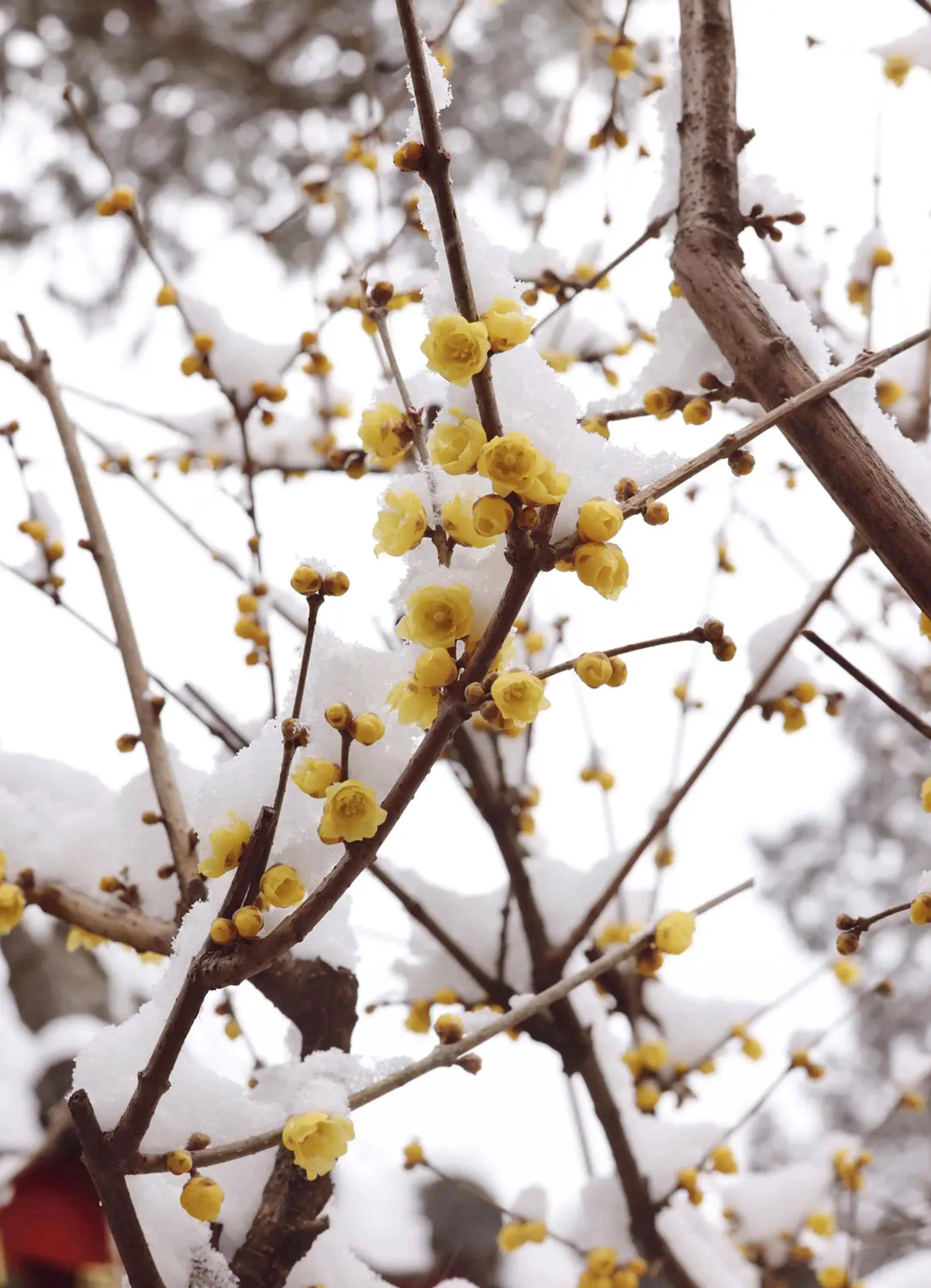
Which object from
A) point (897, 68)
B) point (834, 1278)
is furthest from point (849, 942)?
point (897, 68)

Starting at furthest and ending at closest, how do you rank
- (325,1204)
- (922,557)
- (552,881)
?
(552,881), (325,1204), (922,557)

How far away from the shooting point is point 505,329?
22.0 inches

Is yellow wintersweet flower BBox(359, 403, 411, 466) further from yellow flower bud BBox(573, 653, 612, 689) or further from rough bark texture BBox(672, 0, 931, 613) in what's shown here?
rough bark texture BBox(672, 0, 931, 613)

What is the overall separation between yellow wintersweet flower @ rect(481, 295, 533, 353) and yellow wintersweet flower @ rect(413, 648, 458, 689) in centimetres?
17

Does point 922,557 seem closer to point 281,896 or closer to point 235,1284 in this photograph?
point 281,896

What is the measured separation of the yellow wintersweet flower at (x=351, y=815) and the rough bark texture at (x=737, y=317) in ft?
1.44

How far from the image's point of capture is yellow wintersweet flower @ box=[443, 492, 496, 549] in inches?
23.7

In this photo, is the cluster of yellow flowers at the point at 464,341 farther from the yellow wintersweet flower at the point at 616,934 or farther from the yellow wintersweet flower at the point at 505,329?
the yellow wintersweet flower at the point at 616,934

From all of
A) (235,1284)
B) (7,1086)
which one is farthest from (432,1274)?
(7,1086)

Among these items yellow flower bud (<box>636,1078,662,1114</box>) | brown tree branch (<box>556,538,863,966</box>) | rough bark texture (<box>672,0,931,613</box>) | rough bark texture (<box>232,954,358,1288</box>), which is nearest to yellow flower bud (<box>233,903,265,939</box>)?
rough bark texture (<box>232,954,358,1288</box>)

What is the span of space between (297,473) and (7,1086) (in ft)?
8.43

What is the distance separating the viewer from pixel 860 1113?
5.20m

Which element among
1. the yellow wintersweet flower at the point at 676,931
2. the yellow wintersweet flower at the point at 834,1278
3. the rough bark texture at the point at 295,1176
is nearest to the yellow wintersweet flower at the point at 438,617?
the yellow wintersweet flower at the point at 676,931

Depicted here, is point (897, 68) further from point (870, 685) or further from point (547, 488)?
point (547, 488)
